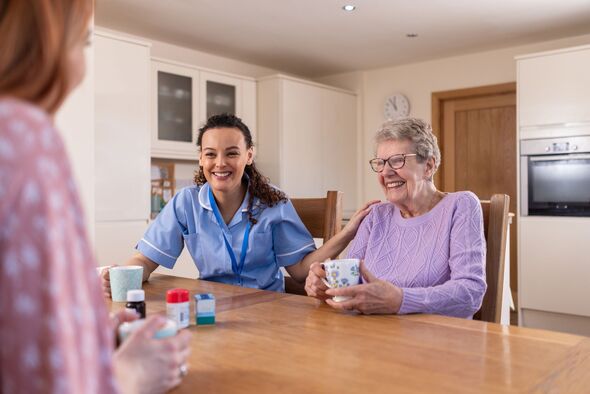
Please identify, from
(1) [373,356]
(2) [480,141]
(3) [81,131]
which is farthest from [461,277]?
(2) [480,141]

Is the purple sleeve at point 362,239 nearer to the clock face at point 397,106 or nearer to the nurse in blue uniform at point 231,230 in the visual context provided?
the nurse in blue uniform at point 231,230

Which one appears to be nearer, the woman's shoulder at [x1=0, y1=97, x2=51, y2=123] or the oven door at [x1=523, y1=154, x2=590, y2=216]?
the woman's shoulder at [x1=0, y1=97, x2=51, y2=123]

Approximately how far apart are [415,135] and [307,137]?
3.51 m

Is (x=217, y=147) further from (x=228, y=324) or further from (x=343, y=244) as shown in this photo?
(x=228, y=324)

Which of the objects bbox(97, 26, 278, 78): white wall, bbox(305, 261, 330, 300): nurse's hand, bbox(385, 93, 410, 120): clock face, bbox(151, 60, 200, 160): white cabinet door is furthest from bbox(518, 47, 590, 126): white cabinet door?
bbox(305, 261, 330, 300): nurse's hand

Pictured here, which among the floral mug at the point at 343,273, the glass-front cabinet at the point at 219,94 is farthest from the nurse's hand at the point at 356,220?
the glass-front cabinet at the point at 219,94

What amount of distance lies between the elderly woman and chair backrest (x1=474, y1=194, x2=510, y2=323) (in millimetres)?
75

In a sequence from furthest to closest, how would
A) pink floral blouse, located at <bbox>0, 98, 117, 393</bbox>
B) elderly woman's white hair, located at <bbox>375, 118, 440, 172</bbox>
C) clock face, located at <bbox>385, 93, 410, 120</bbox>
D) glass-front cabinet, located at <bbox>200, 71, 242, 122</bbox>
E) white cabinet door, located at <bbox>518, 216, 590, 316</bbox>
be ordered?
clock face, located at <bbox>385, 93, 410, 120</bbox>, glass-front cabinet, located at <bbox>200, 71, 242, 122</bbox>, white cabinet door, located at <bbox>518, 216, 590, 316</bbox>, elderly woman's white hair, located at <bbox>375, 118, 440, 172</bbox>, pink floral blouse, located at <bbox>0, 98, 117, 393</bbox>

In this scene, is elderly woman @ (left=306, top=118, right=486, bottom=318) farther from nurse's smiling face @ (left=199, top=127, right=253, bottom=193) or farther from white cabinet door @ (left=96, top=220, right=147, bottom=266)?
white cabinet door @ (left=96, top=220, right=147, bottom=266)

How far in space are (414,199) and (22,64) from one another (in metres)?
1.37

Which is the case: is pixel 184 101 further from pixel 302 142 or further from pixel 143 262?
pixel 143 262

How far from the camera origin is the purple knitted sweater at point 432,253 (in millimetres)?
1380

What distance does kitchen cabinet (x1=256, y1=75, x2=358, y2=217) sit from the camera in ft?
16.3

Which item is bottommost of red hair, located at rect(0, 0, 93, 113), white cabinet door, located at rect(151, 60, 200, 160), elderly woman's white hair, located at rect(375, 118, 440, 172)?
red hair, located at rect(0, 0, 93, 113)
